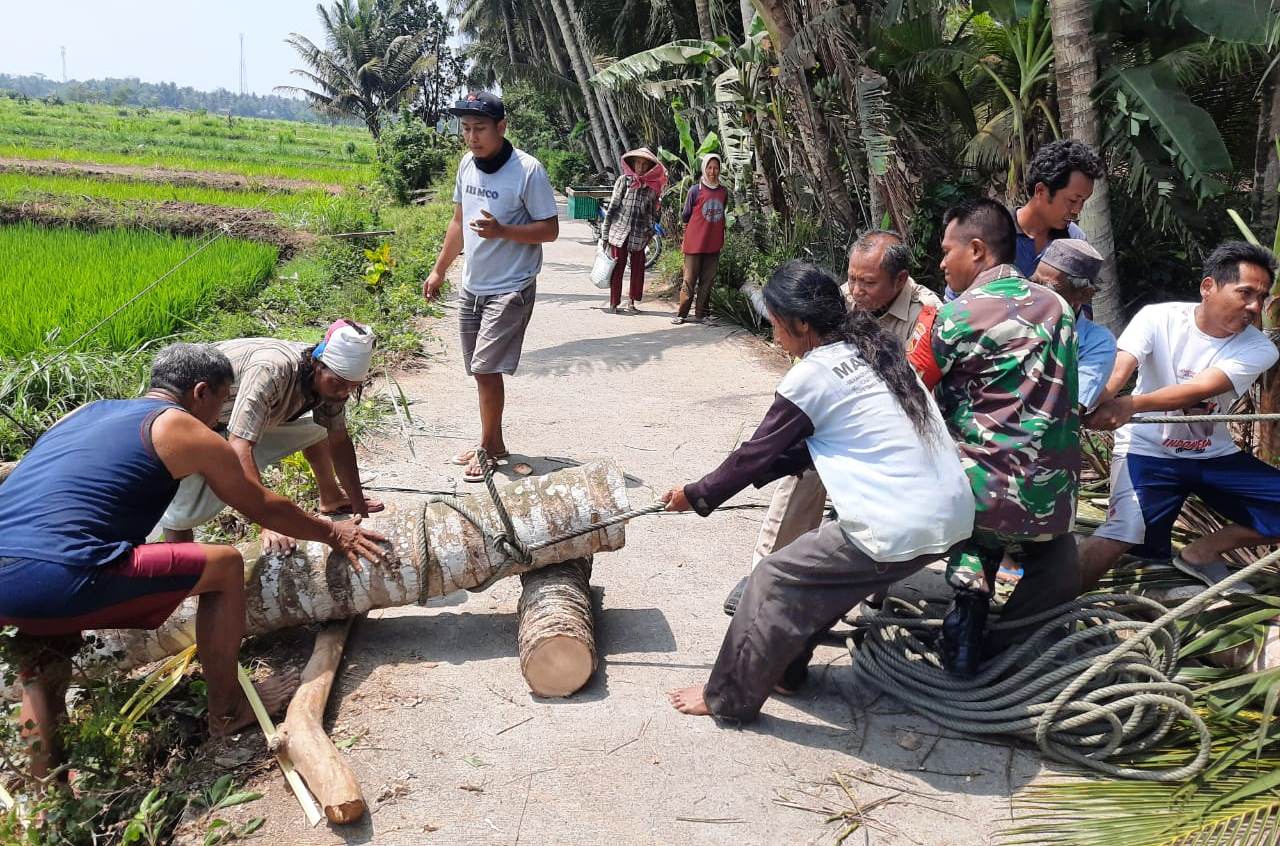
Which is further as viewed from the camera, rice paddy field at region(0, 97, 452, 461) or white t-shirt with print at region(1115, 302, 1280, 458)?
rice paddy field at region(0, 97, 452, 461)

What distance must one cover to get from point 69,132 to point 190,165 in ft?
43.7

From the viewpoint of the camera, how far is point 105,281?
862cm

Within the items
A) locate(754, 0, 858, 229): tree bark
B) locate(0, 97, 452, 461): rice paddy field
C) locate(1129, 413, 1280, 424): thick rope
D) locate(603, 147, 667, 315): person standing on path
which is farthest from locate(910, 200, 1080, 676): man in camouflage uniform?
locate(603, 147, 667, 315): person standing on path

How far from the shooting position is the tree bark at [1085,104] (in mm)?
6203

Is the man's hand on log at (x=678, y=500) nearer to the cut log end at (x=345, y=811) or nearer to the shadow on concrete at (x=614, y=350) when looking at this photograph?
the cut log end at (x=345, y=811)

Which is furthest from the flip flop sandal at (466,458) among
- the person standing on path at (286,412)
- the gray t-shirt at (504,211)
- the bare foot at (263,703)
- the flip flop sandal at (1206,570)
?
the flip flop sandal at (1206,570)

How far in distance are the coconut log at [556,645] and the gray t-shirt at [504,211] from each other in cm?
228

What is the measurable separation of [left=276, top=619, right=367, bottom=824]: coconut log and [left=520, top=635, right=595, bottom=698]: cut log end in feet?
2.25

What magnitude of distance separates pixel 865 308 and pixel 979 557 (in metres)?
1.12

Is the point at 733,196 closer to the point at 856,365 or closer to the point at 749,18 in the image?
the point at 749,18

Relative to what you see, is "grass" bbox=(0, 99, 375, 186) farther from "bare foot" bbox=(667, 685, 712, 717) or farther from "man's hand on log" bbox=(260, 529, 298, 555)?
"bare foot" bbox=(667, 685, 712, 717)

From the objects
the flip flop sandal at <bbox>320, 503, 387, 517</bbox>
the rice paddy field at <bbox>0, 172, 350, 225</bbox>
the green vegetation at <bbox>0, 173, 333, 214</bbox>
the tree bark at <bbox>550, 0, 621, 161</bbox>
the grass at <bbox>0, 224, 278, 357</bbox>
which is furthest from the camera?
the tree bark at <bbox>550, 0, 621, 161</bbox>

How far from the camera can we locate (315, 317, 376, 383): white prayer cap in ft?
12.3

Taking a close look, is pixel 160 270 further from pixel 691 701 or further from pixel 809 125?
pixel 691 701
